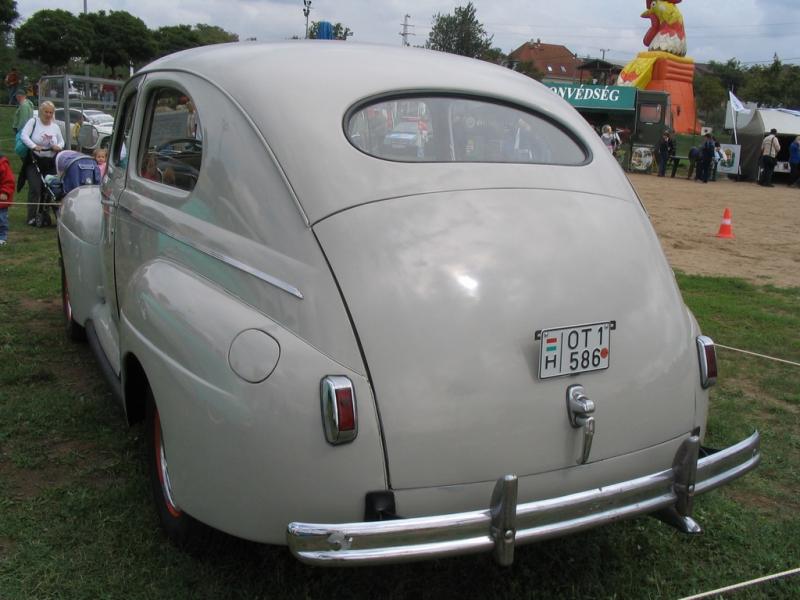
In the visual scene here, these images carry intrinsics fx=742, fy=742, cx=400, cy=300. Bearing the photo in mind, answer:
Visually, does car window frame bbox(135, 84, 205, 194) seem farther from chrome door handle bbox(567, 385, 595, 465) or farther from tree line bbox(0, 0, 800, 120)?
tree line bbox(0, 0, 800, 120)

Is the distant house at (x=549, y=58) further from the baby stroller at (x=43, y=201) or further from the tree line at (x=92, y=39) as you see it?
the baby stroller at (x=43, y=201)

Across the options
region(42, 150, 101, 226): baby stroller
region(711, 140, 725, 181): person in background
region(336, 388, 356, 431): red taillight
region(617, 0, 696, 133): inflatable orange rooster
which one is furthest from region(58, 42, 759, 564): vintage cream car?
region(617, 0, 696, 133): inflatable orange rooster

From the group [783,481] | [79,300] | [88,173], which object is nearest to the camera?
[783,481]

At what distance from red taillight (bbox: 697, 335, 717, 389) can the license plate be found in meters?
0.51

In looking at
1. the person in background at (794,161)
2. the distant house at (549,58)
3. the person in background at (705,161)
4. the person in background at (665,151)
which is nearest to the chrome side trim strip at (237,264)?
the person in background at (705,161)

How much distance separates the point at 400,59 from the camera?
3.09m

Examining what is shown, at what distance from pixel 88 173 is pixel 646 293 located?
785cm

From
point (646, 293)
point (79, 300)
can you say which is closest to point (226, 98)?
point (646, 293)

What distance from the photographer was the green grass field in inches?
108

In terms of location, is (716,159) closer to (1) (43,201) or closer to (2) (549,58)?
(1) (43,201)

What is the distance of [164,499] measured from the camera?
2.89 m

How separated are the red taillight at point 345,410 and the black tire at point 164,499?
851 millimetres

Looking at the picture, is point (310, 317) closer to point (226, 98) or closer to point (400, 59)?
point (226, 98)

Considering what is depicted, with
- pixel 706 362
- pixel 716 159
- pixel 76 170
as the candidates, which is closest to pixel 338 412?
pixel 706 362
